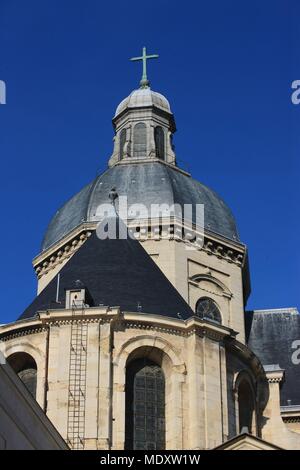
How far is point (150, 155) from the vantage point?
148 feet

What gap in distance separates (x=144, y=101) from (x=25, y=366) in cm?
1945

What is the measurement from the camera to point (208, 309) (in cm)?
3894

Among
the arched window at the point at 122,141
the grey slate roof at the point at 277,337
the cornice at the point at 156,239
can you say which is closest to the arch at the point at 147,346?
the cornice at the point at 156,239

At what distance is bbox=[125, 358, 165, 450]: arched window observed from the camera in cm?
2955

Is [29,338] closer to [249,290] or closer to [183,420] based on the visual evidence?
[183,420]

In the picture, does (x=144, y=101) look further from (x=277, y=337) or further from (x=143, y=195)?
(x=277, y=337)

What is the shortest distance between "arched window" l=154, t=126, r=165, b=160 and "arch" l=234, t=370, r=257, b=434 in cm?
1524

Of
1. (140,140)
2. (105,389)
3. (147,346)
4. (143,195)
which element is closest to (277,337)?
(143,195)

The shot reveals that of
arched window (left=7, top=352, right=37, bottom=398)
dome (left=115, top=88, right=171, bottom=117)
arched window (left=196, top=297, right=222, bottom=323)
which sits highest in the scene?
dome (left=115, top=88, right=171, bottom=117)

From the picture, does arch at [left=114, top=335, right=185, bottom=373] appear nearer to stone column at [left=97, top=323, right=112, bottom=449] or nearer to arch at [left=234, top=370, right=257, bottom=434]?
stone column at [left=97, top=323, right=112, bottom=449]

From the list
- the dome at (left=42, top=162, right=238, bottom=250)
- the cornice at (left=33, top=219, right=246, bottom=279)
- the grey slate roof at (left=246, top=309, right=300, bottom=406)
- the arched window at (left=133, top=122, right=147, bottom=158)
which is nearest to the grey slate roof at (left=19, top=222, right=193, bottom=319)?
the cornice at (left=33, top=219, right=246, bottom=279)

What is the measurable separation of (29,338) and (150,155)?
15.7 metres

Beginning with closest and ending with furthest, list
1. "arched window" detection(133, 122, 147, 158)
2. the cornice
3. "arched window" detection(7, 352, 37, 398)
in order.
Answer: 1. "arched window" detection(7, 352, 37, 398)
2. the cornice
3. "arched window" detection(133, 122, 147, 158)
